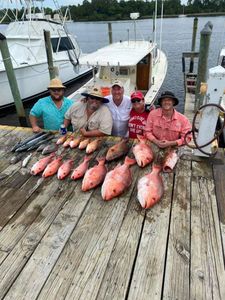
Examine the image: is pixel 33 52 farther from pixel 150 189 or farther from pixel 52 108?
pixel 150 189

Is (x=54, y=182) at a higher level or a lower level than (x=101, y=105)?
lower

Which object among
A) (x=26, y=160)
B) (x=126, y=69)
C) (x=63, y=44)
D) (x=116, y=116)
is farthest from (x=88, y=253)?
(x=63, y=44)

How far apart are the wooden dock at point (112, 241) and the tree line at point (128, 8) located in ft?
181

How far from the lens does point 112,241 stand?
6.97ft

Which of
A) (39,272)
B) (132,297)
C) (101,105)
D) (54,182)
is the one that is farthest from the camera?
(101,105)

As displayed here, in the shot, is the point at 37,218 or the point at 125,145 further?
the point at 125,145

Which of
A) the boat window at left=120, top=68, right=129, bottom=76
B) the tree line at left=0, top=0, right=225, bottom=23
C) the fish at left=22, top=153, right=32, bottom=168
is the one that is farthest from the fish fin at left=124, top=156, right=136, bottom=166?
the tree line at left=0, top=0, right=225, bottom=23

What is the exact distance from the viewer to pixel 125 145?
3469 millimetres

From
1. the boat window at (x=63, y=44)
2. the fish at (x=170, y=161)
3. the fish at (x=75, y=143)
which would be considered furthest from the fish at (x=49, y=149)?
the boat window at (x=63, y=44)

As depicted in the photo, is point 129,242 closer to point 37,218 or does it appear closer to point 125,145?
point 37,218

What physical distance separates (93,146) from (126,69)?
19.5 feet

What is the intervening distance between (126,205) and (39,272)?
3.11ft

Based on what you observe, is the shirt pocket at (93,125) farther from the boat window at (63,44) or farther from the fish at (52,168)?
the boat window at (63,44)

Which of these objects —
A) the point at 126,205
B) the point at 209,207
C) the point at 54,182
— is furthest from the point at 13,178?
the point at 209,207
